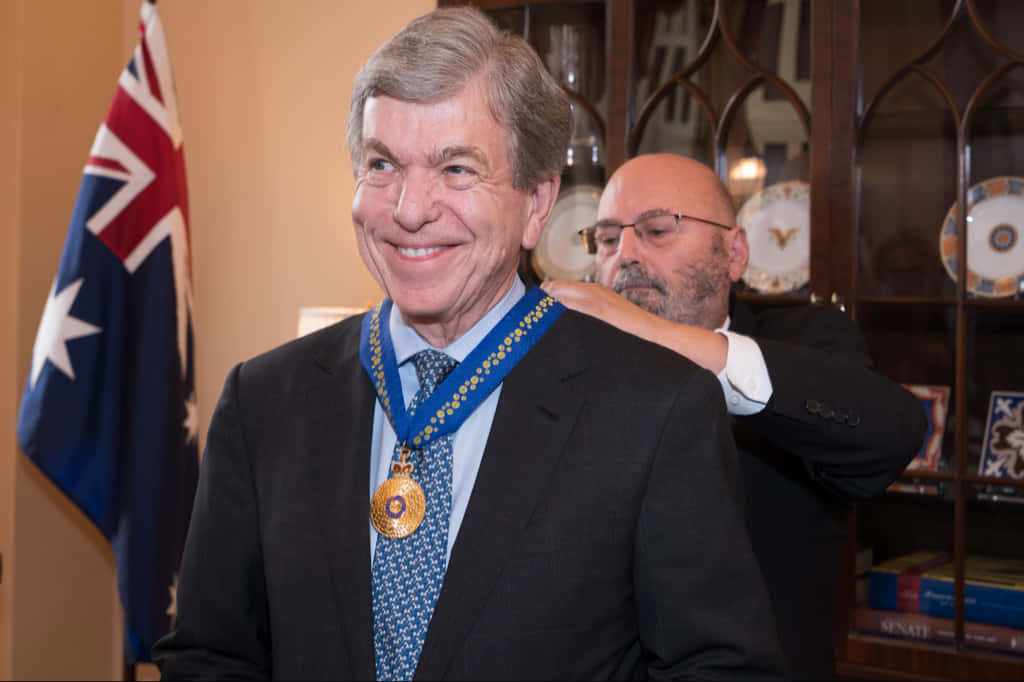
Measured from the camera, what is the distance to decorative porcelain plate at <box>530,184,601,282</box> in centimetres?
281

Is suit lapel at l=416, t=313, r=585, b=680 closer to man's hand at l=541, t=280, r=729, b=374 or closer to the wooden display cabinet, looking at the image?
man's hand at l=541, t=280, r=729, b=374

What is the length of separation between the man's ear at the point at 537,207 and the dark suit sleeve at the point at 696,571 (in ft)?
0.93

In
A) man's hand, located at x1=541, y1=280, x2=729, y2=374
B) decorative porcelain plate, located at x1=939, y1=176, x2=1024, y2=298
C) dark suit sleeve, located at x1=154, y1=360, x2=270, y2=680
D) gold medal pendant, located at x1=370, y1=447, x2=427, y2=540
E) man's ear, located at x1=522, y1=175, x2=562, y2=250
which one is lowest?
dark suit sleeve, located at x1=154, y1=360, x2=270, y2=680

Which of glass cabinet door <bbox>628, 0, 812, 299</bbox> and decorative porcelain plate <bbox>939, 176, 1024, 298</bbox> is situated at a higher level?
glass cabinet door <bbox>628, 0, 812, 299</bbox>

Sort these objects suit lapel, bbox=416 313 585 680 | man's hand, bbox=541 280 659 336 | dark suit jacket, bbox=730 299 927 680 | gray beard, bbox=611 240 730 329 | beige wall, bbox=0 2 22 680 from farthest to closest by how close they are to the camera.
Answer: beige wall, bbox=0 2 22 680 → gray beard, bbox=611 240 730 329 → dark suit jacket, bbox=730 299 927 680 → man's hand, bbox=541 280 659 336 → suit lapel, bbox=416 313 585 680

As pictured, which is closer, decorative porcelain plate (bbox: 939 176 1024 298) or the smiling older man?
the smiling older man

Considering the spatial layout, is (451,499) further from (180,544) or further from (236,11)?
(236,11)

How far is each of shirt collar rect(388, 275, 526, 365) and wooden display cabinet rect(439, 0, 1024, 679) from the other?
5.02 ft

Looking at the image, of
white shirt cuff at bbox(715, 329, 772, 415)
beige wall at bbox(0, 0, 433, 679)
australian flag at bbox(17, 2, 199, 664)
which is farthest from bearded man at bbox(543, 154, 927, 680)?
australian flag at bbox(17, 2, 199, 664)

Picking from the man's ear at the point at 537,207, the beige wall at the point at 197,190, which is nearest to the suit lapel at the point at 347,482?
the man's ear at the point at 537,207

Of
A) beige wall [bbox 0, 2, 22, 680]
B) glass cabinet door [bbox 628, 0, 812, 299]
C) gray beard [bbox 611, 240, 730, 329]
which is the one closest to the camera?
gray beard [bbox 611, 240, 730, 329]

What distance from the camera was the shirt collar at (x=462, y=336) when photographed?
3.80 ft

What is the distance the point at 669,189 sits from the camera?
77.3 inches

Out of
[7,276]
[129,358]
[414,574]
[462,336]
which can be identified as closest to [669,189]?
[462,336]
